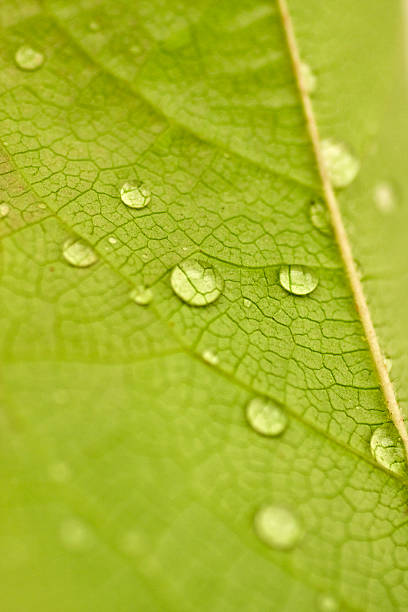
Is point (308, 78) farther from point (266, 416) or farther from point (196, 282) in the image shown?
point (266, 416)

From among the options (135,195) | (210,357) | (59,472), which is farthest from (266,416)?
(135,195)

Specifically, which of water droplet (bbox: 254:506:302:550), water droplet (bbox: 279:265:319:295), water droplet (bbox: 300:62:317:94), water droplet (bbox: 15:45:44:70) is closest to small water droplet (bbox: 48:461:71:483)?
water droplet (bbox: 254:506:302:550)

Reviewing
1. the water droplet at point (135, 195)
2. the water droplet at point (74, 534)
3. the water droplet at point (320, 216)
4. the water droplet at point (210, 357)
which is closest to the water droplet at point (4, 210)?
the water droplet at point (135, 195)

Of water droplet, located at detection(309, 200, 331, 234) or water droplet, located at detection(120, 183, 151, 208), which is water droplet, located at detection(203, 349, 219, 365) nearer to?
water droplet, located at detection(120, 183, 151, 208)

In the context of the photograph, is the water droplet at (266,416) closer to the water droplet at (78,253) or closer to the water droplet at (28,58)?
the water droplet at (78,253)

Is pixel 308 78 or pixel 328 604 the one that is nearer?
pixel 328 604
